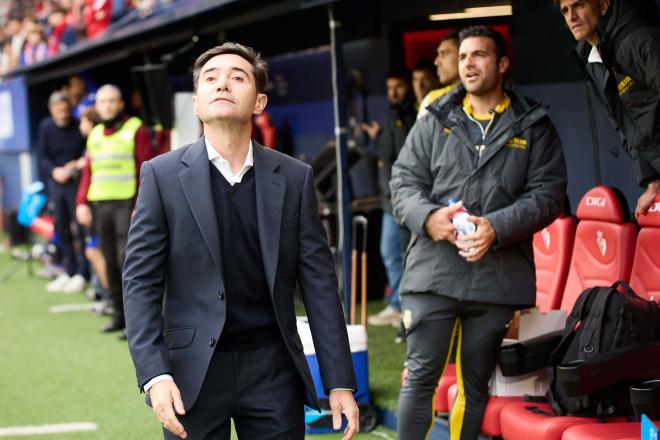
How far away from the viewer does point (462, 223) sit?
4219mm

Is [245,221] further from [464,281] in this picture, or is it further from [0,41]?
[0,41]

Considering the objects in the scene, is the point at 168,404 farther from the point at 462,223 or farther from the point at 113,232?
the point at 113,232

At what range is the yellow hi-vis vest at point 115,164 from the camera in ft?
28.8

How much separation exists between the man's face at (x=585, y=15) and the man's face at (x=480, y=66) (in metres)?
0.33

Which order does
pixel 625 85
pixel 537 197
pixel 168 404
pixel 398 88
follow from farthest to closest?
pixel 398 88 < pixel 537 197 < pixel 625 85 < pixel 168 404

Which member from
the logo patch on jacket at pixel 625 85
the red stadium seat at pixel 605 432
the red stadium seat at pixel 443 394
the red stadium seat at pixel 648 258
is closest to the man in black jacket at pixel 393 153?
the red stadium seat at pixel 443 394

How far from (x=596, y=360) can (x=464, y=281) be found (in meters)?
0.62

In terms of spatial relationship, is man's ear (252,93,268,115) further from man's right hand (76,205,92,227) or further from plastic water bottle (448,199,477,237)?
man's right hand (76,205,92,227)

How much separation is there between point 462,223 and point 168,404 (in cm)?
170

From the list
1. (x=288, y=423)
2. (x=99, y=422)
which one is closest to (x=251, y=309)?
(x=288, y=423)

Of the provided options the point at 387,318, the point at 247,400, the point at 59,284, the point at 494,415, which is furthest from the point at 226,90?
the point at 59,284

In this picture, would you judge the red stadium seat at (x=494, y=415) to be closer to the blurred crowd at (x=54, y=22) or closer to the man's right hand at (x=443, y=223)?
the man's right hand at (x=443, y=223)

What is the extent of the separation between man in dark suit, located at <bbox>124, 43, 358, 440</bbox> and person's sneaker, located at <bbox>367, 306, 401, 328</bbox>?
5235 mm

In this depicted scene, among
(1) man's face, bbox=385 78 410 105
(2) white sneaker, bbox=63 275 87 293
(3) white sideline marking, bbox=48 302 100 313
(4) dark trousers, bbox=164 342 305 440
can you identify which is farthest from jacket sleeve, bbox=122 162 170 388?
(2) white sneaker, bbox=63 275 87 293
